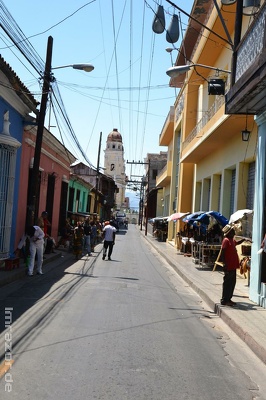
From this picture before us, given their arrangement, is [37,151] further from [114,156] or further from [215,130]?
[114,156]

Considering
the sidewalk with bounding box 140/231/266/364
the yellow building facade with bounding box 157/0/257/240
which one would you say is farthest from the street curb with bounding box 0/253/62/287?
the yellow building facade with bounding box 157/0/257/240

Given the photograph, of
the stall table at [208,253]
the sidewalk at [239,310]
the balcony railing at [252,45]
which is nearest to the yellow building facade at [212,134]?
the balcony railing at [252,45]

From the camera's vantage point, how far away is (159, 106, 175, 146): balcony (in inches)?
1387

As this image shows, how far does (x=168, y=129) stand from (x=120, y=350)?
33454 mm

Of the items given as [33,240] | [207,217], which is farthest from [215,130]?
[33,240]

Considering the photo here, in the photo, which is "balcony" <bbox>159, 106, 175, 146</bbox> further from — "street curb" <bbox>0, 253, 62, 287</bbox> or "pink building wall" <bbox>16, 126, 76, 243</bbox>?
"street curb" <bbox>0, 253, 62, 287</bbox>

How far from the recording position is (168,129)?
38.1m

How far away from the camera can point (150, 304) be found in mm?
9109

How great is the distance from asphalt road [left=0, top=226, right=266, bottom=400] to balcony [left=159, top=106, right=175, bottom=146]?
2633 centimetres

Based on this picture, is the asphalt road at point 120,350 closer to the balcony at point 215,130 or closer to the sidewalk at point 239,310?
the sidewalk at point 239,310

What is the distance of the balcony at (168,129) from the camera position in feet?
116

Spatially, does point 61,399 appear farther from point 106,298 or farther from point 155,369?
point 106,298

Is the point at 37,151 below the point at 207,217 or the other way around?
the other way around

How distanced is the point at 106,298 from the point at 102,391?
5.10 metres
